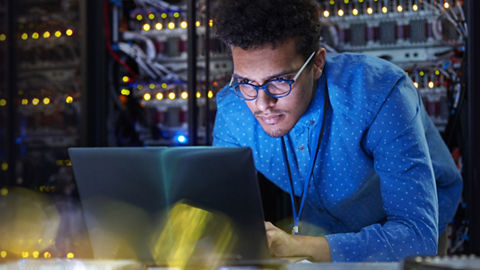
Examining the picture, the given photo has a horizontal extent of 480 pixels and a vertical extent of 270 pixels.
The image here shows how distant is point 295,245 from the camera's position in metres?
1.10

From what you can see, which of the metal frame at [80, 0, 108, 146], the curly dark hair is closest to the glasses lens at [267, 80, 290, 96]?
the curly dark hair

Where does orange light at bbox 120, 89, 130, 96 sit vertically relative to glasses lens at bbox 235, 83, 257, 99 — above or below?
below

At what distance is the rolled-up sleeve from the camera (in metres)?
1.15

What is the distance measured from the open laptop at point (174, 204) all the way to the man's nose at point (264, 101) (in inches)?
16.8

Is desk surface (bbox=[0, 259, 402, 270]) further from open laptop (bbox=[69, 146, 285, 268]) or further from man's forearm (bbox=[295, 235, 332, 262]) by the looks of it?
man's forearm (bbox=[295, 235, 332, 262])

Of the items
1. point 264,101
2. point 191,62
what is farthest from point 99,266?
point 191,62

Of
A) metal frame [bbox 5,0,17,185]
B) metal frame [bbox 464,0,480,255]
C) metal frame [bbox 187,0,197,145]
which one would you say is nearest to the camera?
metal frame [bbox 464,0,480,255]

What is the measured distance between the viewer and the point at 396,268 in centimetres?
81

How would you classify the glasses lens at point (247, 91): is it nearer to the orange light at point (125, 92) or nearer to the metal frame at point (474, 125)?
the metal frame at point (474, 125)

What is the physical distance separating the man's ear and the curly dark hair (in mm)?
80

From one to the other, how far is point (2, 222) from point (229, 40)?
6.94 feet

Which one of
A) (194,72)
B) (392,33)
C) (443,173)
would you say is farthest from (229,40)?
(392,33)

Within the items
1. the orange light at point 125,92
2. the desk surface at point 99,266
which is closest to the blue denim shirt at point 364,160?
the desk surface at point 99,266

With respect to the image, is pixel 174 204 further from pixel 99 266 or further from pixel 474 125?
pixel 474 125
